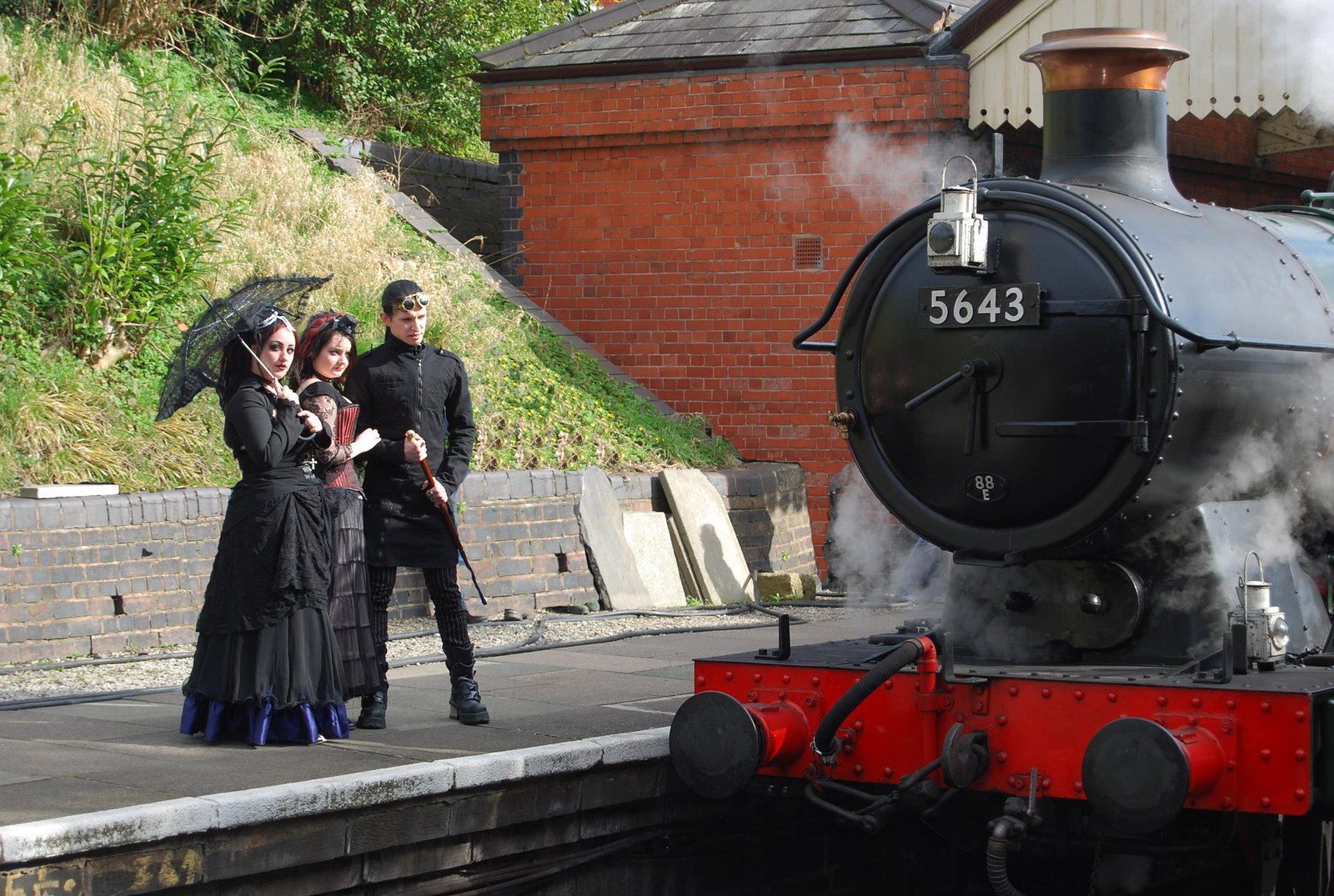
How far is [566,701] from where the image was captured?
5.88 m

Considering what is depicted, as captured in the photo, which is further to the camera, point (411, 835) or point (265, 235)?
point (265, 235)

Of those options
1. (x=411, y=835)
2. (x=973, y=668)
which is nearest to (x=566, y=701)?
(x=411, y=835)

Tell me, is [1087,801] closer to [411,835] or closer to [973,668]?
[973,668]

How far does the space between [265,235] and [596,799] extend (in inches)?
262

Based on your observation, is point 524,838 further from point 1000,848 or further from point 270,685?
point 1000,848

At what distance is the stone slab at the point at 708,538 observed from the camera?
9.95 m

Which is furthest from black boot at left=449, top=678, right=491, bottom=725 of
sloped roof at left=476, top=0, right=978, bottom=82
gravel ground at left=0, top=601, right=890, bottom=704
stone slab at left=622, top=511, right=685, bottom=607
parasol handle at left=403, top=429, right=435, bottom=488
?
sloped roof at left=476, top=0, right=978, bottom=82

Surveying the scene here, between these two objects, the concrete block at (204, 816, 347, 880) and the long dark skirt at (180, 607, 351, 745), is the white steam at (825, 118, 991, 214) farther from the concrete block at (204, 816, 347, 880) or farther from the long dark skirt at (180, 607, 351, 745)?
the concrete block at (204, 816, 347, 880)

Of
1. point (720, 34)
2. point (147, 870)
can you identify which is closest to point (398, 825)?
point (147, 870)

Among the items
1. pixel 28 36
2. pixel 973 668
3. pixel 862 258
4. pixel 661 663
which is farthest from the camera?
pixel 28 36

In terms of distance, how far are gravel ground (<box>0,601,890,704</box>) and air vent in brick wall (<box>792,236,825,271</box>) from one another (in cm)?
299

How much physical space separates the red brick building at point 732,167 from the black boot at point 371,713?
6553 mm

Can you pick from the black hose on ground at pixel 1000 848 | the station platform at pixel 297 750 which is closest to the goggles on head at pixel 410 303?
the station platform at pixel 297 750

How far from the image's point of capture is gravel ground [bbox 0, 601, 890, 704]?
6.19 meters
